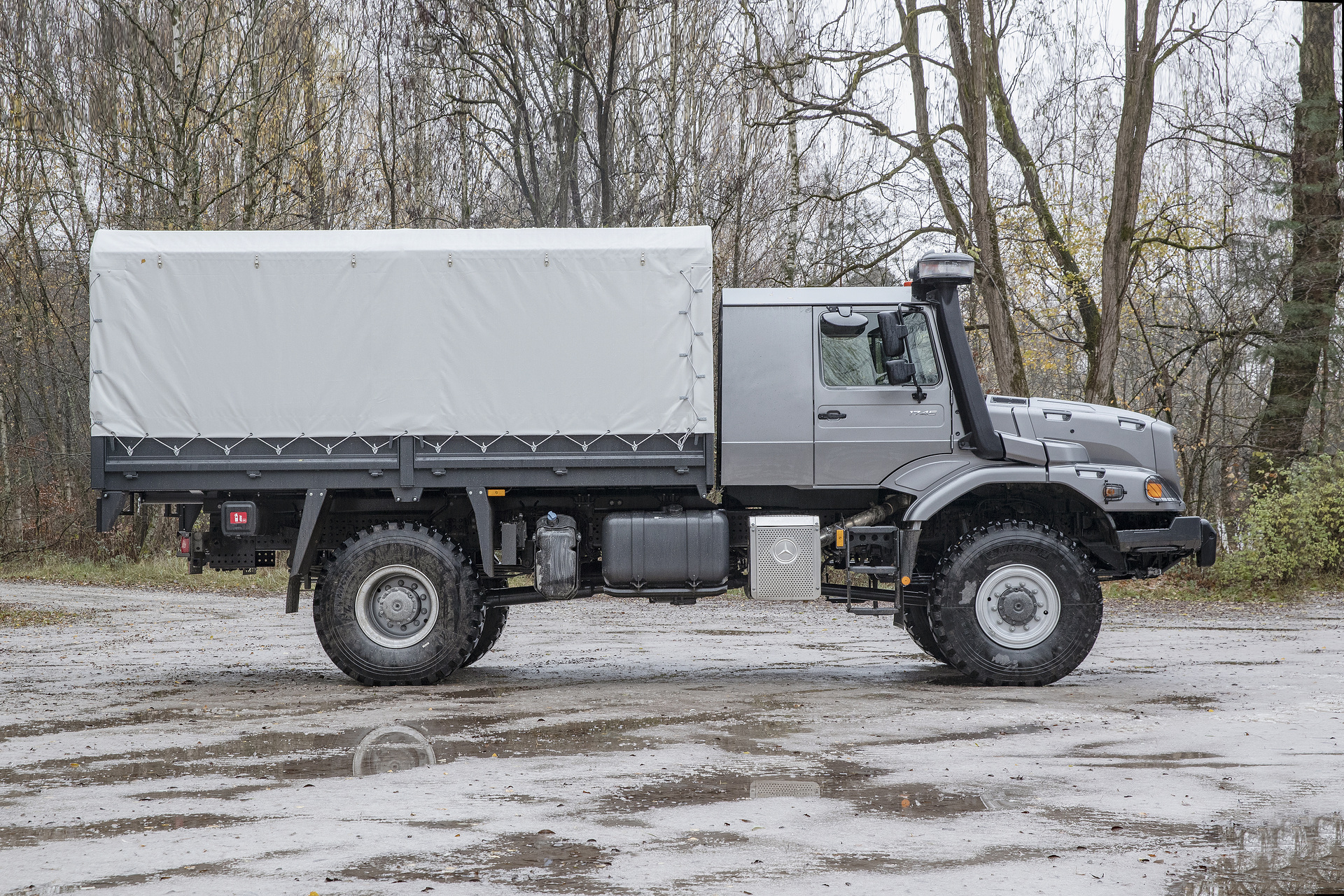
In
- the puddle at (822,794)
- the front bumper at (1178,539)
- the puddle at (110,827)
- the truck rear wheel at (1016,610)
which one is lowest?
the puddle at (822,794)

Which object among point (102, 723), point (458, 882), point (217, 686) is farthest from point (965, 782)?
point (217, 686)

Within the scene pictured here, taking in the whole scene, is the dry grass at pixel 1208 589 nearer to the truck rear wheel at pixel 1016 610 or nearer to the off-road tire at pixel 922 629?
the off-road tire at pixel 922 629

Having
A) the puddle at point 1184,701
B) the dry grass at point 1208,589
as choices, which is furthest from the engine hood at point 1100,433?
the dry grass at point 1208,589

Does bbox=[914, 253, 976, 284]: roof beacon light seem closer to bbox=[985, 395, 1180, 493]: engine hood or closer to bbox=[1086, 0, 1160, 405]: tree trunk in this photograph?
bbox=[985, 395, 1180, 493]: engine hood

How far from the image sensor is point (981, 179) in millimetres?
20578

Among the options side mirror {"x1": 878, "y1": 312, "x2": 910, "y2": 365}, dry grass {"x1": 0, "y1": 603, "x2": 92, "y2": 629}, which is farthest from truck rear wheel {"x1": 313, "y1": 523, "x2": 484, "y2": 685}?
dry grass {"x1": 0, "y1": 603, "x2": 92, "y2": 629}

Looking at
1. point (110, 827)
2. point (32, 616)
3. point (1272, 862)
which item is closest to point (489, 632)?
point (110, 827)

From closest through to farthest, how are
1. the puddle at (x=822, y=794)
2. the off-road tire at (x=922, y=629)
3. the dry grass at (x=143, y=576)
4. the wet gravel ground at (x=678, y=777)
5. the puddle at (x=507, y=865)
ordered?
the puddle at (x=507, y=865) < the wet gravel ground at (x=678, y=777) < the puddle at (x=822, y=794) < the off-road tire at (x=922, y=629) < the dry grass at (x=143, y=576)

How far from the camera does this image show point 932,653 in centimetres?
1063

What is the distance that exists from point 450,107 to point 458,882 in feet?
67.9

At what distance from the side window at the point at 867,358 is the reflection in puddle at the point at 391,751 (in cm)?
426

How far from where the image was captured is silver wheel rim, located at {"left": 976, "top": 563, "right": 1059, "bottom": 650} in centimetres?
920

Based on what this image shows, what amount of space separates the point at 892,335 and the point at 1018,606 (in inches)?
90.7

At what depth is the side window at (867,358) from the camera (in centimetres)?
956
